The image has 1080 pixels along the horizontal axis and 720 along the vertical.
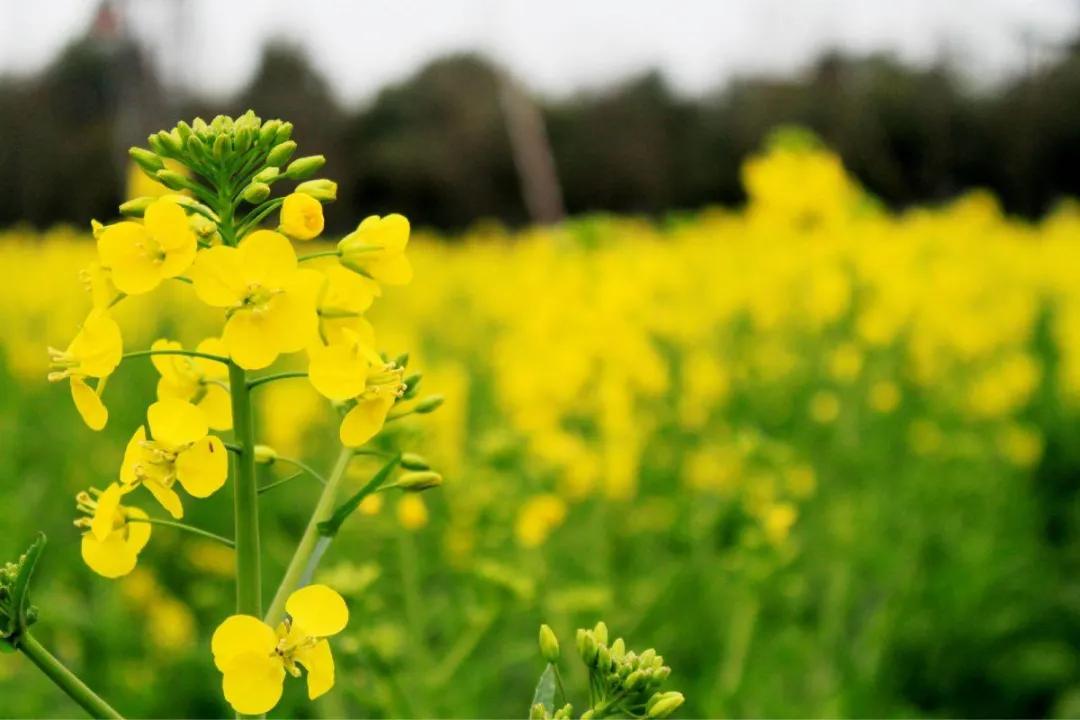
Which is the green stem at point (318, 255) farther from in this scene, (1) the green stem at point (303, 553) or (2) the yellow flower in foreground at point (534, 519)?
(2) the yellow flower in foreground at point (534, 519)

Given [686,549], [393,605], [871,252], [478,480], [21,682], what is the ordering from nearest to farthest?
[478,480], [393,605], [21,682], [686,549], [871,252]

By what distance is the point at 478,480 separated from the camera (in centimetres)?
222

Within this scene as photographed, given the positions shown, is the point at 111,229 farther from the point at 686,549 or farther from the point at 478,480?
the point at 686,549

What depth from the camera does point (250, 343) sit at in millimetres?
716

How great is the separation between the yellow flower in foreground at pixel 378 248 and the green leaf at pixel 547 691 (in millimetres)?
286

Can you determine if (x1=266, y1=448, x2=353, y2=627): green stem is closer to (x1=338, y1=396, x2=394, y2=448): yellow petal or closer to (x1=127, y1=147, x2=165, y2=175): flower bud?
(x1=338, y1=396, x2=394, y2=448): yellow petal

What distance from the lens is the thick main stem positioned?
732 millimetres

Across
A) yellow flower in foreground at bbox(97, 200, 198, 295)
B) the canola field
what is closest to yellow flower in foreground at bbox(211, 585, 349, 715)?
yellow flower in foreground at bbox(97, 200, 198, 295)

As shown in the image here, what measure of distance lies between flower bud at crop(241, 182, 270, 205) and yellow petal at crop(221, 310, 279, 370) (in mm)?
91

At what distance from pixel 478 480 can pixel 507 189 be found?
1479 centimetres

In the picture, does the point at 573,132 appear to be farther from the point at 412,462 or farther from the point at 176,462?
the point at 176,462

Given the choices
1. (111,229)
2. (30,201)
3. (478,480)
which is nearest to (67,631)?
(478,480)

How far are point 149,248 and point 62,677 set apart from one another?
0.86 feet

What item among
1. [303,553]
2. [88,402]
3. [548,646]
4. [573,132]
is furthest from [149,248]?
[573,132]
